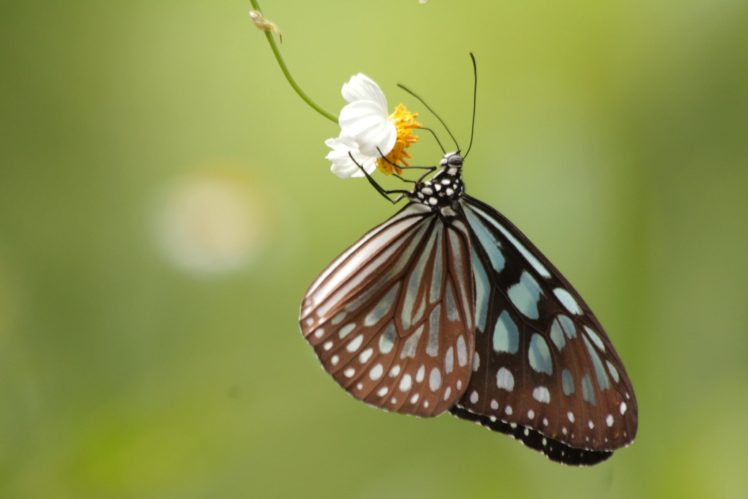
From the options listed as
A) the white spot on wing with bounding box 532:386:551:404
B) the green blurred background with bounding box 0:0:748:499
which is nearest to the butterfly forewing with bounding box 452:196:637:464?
the white spot on wing with bounding box 532:386:551:404

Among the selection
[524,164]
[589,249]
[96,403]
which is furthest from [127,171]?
[589,249]

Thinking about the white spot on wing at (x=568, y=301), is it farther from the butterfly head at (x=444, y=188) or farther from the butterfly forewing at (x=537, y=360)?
the butterfly head at (x=444, y=188)

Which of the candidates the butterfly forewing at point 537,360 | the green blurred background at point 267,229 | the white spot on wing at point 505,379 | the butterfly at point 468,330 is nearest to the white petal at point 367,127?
A: the butterfly at point 468,330

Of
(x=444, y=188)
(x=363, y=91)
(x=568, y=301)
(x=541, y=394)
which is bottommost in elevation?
(x=541, y=394)

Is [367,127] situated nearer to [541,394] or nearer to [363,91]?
[363,91]

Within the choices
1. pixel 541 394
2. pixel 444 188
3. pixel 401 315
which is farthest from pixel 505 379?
pixel 444 188

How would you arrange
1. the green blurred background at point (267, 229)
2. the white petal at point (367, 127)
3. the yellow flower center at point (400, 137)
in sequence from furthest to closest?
the green blurred background at point (267, 229), the yellow flower center at point (400, 137), the white petal at point (367, 127)

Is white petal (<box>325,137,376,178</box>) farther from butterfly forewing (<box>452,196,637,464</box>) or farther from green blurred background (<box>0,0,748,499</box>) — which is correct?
green blurred background (<box>0,0,748,499</box>)
